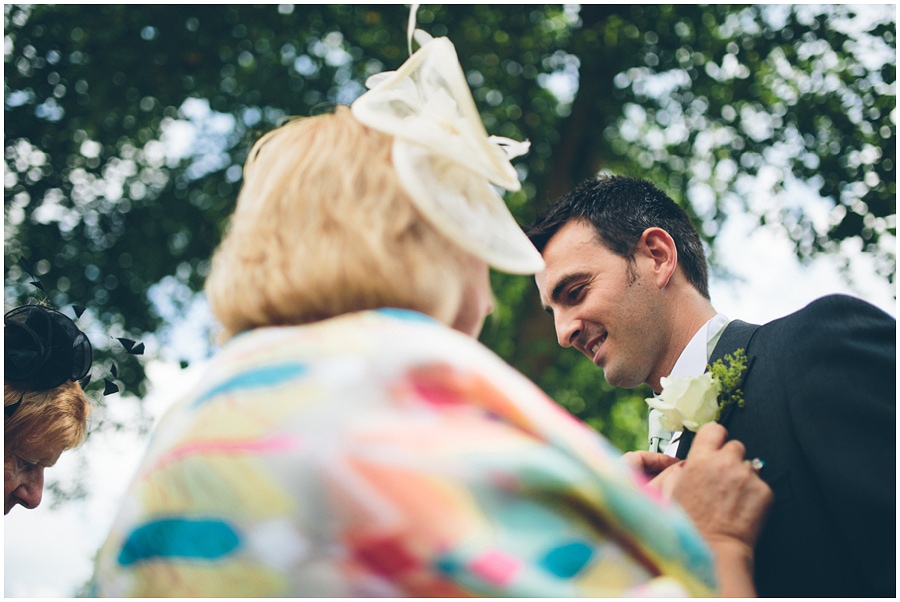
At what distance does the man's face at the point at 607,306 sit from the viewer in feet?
11.5

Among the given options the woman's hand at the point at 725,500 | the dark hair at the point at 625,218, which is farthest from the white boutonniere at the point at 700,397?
Answer: the dark hair at the point at 625,218

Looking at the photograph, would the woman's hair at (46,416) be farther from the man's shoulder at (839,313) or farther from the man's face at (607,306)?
the man's shoulder at (839,313)

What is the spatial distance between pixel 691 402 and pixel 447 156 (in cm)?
123

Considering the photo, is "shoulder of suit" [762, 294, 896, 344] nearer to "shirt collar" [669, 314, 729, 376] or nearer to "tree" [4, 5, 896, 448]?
"shirt collar" [669, 314, 729, 376]

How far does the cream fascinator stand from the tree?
22.1 ft

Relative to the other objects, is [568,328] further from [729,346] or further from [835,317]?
[835,317]

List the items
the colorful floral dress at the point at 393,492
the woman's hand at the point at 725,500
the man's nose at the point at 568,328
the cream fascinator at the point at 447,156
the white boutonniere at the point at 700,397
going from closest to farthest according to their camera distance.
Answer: the colorful floral dress at the point at 393,492
the cream fascinator at the point at 447,156
the woman's hand at the point at 725,500
the white boutonniere at the point at 700,397
the man's nose at the point at 568,328

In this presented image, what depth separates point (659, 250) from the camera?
11.8ft

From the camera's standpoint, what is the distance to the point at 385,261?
5.28 ft

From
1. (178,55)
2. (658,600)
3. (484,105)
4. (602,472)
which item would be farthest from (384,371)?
(484,105)

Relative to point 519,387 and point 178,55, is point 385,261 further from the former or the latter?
point 178,55

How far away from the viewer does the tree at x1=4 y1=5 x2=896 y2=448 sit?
9.36 metres

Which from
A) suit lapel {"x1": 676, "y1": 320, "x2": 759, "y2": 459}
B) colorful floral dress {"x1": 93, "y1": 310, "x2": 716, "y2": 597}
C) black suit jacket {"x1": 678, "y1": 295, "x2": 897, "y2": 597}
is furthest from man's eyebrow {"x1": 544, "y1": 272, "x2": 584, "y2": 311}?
colorful floral dress {"x1": 93, "y1": 310, "x2": 716, "y2": 597}

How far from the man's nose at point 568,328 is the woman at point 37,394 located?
7.90 ft
